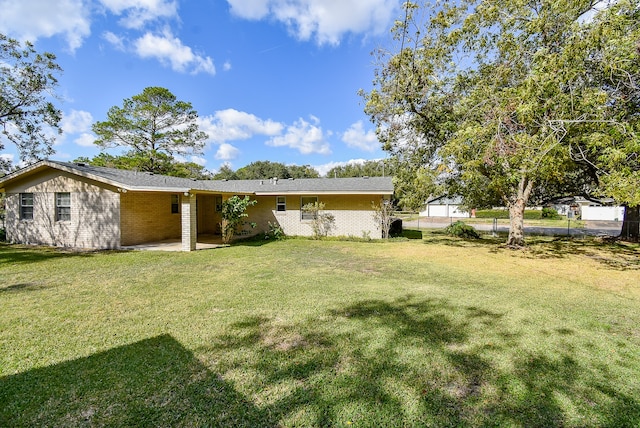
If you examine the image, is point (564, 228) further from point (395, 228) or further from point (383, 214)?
point (383, 214)

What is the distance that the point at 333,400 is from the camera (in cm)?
266

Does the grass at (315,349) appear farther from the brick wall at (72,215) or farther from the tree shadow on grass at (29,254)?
the brick wall at (72,215)

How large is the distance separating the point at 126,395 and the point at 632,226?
73.8 ft

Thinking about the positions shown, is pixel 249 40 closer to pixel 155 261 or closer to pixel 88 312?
pixel 155 261

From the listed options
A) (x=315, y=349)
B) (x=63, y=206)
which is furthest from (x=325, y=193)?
(x=315, y=349)

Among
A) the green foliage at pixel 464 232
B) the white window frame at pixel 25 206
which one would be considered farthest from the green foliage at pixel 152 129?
the green foliage at pixel 464 232

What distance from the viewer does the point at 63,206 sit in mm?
12016

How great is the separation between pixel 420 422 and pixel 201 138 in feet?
97.3

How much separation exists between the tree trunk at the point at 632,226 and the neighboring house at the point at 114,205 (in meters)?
13.1

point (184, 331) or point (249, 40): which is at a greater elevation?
point (249, 40)

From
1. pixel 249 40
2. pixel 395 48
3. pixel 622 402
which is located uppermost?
pixel 249 40

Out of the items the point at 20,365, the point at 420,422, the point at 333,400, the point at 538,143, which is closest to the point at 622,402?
the point at 420,422

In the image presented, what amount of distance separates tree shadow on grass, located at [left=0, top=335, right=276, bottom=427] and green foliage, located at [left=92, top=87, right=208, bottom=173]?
26441 mm

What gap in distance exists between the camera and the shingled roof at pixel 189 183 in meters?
11.0
